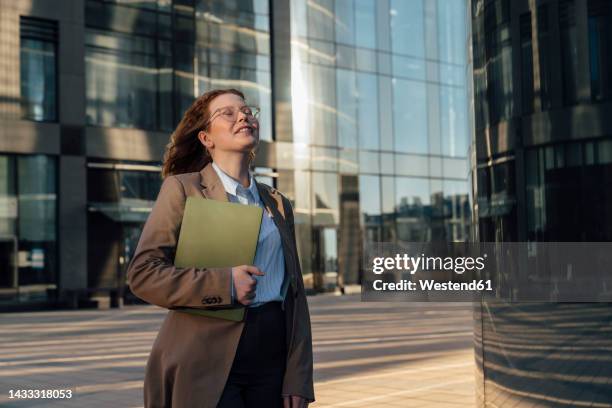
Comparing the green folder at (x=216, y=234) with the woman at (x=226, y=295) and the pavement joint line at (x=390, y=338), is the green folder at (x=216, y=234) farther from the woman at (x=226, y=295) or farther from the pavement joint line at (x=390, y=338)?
the pavement joint line at (x=390, y=338)

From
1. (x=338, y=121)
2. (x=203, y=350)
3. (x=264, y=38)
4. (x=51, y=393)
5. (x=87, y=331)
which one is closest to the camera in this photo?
(x=203, y=350)

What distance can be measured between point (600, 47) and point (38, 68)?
79.6 ft

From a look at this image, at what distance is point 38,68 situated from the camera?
27188 mm

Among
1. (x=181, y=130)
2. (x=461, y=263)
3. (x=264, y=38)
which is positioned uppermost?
(x=264, y=38)

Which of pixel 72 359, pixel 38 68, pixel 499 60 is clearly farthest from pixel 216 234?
pixel 38 68

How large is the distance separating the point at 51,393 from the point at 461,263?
5.70 meters

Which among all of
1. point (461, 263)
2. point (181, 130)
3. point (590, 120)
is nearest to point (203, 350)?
point (181, 130)

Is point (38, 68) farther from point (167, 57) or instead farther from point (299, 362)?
point (299, 362)

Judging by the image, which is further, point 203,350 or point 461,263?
point 461,263

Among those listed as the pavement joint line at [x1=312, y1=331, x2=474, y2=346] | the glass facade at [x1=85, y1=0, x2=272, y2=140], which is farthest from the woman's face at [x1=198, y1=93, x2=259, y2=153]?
the glass facade at [x1=85, y1=0, x2=272, y2=140]

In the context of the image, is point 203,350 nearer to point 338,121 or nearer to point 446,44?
point 338,121

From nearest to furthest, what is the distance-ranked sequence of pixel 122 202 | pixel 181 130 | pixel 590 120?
pixel 181 130
pixel 590 120
pixel 122 202

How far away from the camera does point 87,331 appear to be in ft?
60.7

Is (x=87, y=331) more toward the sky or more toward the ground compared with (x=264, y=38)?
more toward the ground
